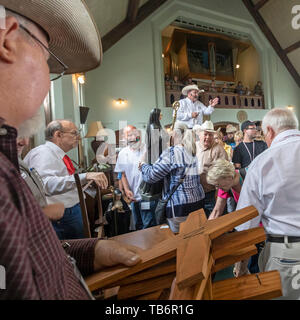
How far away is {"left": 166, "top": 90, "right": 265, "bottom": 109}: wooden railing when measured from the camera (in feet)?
26.6

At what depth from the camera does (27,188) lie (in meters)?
0.38

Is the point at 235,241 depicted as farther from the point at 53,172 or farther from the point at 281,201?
the point at 53,172

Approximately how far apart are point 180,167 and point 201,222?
1.20 meters

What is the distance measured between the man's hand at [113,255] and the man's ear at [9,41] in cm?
50

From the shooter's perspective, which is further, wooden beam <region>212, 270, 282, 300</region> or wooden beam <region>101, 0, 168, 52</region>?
wooden beam <region>101, 0, 168, 52</region>

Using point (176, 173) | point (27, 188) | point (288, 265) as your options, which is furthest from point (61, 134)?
point (288, 265)

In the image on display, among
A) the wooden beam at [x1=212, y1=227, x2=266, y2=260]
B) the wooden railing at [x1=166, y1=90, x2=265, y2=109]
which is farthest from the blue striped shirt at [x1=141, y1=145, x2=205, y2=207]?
the wooden railing at [x1=166, y1=90, x2=265, y2=109]

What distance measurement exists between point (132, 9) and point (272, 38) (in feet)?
22.6

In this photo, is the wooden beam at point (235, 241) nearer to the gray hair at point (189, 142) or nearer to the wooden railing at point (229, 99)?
the gray hair at point (189, 142)

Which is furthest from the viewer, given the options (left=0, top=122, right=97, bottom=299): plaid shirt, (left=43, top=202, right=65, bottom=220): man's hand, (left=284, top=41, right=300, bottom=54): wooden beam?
(left=284, top=41, right=300, bottom=54): wooden beam

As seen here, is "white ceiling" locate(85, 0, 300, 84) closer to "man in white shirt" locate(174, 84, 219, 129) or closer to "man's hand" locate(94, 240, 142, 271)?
"man in white shirt" locate(174, 84, 219, 129)

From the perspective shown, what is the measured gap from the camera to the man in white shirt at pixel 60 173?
151cm
